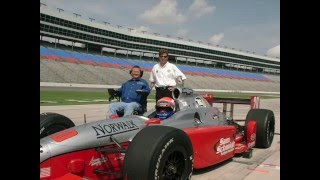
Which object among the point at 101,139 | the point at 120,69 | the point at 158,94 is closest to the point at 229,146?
the point at 158,94

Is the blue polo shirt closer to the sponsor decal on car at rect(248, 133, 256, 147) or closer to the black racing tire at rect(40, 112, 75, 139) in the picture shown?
the black racing tire at rect(40, 112, 75, 139)

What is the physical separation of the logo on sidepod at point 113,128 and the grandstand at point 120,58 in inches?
1444

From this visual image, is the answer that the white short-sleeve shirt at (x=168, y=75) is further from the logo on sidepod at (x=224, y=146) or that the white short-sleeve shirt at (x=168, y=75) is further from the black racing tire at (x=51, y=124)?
the black racing tire at (x=51, y=124)

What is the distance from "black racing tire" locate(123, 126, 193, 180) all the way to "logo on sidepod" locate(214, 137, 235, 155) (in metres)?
1.28

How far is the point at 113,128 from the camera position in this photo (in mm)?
3969

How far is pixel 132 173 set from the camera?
10.7 feet

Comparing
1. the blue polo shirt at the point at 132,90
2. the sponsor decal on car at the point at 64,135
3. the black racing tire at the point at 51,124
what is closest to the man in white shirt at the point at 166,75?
the blue polo shirt at the point at 132,90

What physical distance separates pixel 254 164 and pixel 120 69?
165 ft

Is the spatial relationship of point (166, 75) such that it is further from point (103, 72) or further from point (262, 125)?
point (103, 72)

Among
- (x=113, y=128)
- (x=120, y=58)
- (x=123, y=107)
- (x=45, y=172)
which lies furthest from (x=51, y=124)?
(x=120, y=58)

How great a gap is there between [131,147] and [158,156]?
0.94 feet

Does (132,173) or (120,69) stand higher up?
(120,69)
